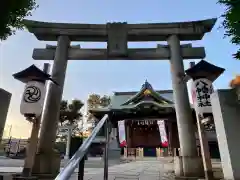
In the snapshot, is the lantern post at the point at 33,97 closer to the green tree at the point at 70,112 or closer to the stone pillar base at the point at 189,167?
the stone pillar base at the point at 189,167

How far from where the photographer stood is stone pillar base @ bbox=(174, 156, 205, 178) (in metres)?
5.89

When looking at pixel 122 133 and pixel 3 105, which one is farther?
pixel 122 133

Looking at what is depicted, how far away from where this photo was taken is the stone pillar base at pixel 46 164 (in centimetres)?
599

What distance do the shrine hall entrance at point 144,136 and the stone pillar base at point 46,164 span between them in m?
14.0

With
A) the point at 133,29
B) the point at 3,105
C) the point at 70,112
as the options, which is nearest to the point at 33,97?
the point at 3,105

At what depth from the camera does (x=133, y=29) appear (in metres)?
8.05

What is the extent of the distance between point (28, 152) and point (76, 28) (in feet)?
15.4

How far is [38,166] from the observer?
19.8ft

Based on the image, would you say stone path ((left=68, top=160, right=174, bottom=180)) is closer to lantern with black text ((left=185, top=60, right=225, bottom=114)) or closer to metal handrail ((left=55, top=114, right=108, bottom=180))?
lantern with black text ((left=185, top=60, right=225, bottom=114))

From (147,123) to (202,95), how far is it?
42.9 feet

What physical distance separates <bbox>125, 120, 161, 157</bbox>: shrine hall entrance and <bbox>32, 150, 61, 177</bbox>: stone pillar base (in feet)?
45.8

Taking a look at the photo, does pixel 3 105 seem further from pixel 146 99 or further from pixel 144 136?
pixel 144 136

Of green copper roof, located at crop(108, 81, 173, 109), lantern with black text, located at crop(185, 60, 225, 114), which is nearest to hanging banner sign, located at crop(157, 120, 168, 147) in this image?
green copper roof, located at crop(108, 81, 173, 109)

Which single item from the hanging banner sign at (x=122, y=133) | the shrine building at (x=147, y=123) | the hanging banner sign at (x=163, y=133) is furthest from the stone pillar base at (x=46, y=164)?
the hanging banner sign at (x=163, y=133)
